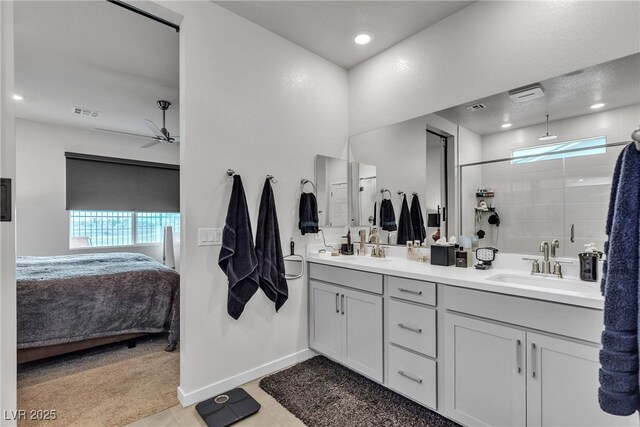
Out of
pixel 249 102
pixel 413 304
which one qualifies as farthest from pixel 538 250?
pixel 249 102

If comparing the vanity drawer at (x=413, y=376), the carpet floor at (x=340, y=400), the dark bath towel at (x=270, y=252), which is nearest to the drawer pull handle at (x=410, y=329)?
the vanity drawer at (x=413, y=376)

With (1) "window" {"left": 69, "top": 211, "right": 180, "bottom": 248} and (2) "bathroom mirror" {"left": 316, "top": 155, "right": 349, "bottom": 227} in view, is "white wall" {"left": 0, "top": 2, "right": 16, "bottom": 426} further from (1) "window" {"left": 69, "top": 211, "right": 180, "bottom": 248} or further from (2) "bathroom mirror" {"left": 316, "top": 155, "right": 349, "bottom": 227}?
(1) "window" {"left": 69, "top": 211, "right": 180, "bottom": 248}

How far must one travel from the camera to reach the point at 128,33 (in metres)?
2.44

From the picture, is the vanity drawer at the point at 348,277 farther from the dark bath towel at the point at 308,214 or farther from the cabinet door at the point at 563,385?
the cabinet door at the point at 563,385

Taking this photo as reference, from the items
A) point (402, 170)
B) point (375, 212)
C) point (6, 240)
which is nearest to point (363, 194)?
point (375, 212)

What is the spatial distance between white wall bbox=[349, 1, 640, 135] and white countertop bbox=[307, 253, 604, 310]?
122 cm

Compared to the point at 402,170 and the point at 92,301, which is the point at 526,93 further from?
the point at 92,301

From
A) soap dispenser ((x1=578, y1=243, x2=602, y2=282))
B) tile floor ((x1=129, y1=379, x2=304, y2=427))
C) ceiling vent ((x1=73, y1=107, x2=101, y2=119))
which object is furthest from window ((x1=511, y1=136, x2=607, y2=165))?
ceiling vent ((x1=73, y1=107, x2=101, y2=119))

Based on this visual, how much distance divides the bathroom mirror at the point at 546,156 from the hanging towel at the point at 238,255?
1603 mm

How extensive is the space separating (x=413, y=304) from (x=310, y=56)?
2292mm

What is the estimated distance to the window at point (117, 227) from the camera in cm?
493

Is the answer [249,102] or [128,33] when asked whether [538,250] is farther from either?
[128,33]

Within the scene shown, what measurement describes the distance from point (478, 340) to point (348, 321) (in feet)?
3.13

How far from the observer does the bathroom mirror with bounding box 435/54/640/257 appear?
5.47ft
